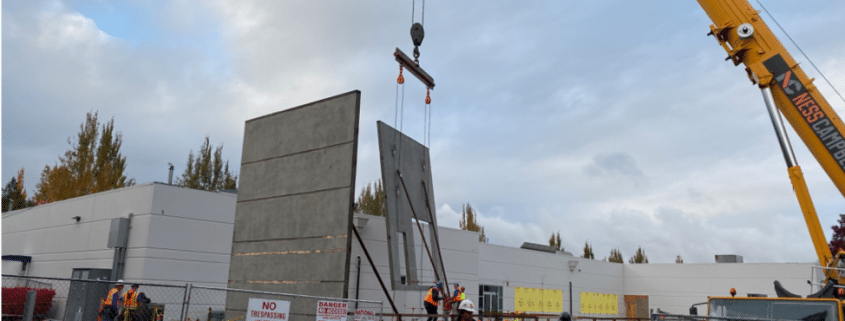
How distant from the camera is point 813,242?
13.0m

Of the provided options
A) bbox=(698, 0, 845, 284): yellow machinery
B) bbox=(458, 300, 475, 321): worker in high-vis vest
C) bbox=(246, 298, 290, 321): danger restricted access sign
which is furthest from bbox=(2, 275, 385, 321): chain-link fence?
bbox=(698, 0, 845, 284): yellow machinery

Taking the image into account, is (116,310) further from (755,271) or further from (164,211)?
(755,271)

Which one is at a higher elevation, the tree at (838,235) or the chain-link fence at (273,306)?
the tree at (838,235)

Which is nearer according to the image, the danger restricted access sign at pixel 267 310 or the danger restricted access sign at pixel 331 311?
the danger restricted access sign at pixel 267 310

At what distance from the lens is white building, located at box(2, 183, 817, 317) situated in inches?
833

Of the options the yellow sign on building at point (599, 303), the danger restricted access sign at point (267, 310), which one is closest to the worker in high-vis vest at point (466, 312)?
the danger restricted access sign at point (267, 310)

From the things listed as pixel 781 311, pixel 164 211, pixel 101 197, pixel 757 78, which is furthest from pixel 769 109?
pixel 101 197

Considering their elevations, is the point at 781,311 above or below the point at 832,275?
below

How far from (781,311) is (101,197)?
2243 cm

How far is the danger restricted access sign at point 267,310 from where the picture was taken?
11.6m

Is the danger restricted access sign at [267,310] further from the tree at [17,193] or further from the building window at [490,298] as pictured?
the tree at [17,193]

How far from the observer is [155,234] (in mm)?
21109

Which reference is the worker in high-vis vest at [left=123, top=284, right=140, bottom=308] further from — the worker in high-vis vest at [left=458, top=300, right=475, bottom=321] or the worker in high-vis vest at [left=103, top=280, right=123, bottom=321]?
the worker in high-vis vest at [left=458, top=300, right=475, bottom=321]

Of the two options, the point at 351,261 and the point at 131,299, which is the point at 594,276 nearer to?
the point at 351,261
